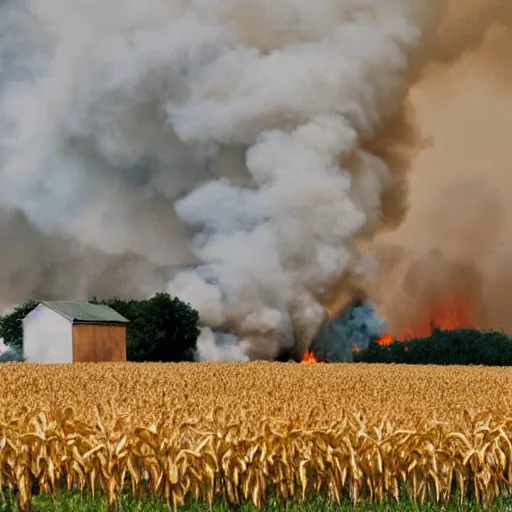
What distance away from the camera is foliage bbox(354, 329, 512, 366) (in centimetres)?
7306

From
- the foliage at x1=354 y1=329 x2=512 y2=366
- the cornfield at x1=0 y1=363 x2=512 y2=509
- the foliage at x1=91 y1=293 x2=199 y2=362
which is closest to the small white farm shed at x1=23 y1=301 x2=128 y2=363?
the foliage at x1=91 y1=293 x2=199 y2=362

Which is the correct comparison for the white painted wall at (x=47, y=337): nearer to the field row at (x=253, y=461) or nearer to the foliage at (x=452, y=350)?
the foliage at (x=452, y=350)

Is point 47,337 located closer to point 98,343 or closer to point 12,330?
point 98,343

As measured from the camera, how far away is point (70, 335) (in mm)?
73688

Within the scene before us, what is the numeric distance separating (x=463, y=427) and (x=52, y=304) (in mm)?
59956

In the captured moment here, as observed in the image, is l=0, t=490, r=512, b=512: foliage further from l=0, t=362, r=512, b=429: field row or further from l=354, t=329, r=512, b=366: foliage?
l=354, t=329, r=512, b=366: foliage

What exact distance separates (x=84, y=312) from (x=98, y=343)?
117 inches

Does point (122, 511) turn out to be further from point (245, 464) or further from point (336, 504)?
point (336, 504)

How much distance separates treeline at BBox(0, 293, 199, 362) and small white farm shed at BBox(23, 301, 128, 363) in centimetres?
759

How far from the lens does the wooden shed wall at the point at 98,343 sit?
7319 centimetres

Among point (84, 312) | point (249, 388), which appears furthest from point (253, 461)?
point (84, 312)

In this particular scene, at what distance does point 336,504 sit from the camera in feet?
54.3

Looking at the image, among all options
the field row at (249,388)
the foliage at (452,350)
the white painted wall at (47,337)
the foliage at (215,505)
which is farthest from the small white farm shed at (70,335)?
the foliage at (215,505)

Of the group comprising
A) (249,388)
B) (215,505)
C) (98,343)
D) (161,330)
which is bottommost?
(215,505)
